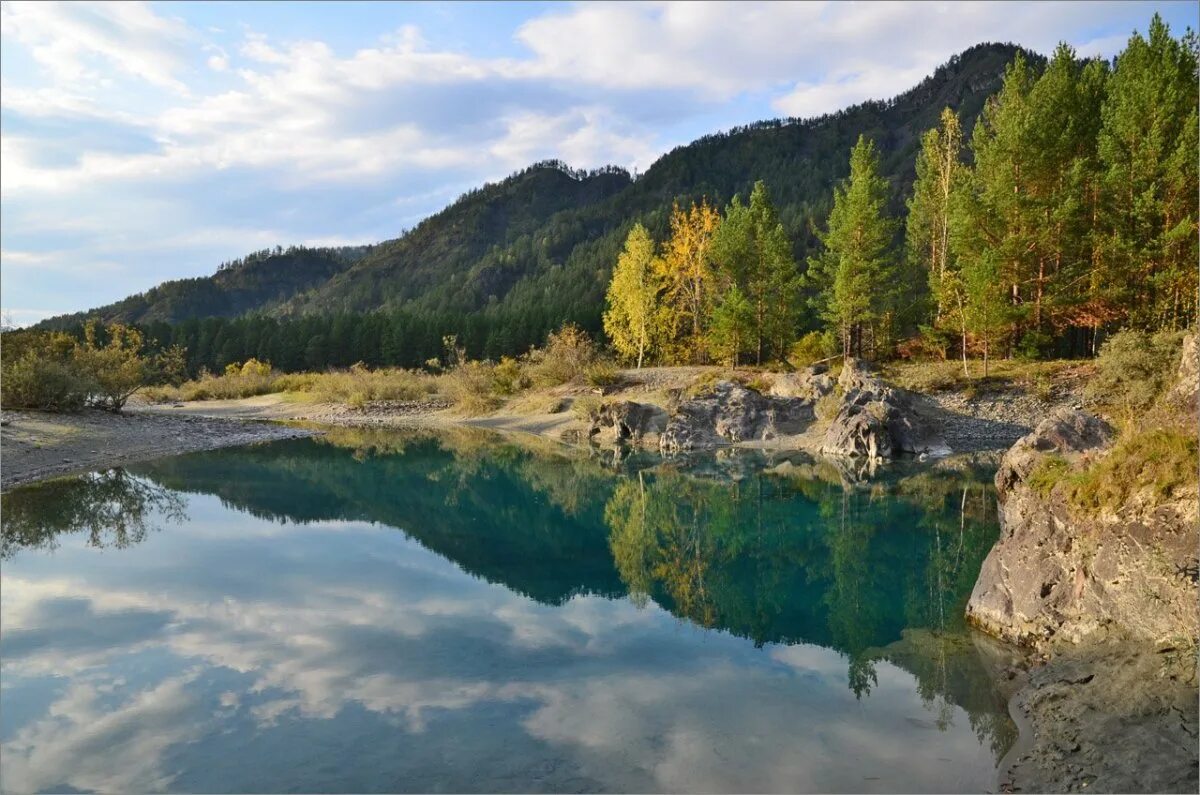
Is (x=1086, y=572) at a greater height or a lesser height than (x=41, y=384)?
lesser

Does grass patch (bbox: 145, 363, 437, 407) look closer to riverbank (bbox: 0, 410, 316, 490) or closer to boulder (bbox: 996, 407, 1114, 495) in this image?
riverbank (bbox: 0, 410, 316, 490)

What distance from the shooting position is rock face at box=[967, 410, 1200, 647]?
669cm

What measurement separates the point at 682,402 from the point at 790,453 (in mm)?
6665

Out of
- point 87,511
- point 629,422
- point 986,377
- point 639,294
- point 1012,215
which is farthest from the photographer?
point 639,294

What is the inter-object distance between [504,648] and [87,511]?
1470cm

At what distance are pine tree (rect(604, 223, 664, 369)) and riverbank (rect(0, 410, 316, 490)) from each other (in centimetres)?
2173

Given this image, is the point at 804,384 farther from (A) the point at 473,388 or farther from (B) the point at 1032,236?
(A) the point at 473,388

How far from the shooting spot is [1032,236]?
3266cm

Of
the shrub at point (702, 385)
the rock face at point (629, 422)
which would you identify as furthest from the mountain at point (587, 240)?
the rock face at point (629, 422)

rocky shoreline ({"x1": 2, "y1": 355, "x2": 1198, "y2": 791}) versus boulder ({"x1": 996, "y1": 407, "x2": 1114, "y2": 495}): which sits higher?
boulder ({"x1": 996, "y1": 407, "x2": 1114, "y2": 495})

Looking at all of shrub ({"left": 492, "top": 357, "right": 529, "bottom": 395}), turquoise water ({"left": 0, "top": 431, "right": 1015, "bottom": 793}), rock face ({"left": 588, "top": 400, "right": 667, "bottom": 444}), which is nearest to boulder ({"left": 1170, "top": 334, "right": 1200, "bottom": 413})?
turquoise water ({"left": 0, "top": 431, "right": 1015, "bottom": 793})

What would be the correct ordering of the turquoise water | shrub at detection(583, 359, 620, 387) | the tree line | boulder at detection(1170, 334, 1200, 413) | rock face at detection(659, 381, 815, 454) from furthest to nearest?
shrub at detection(583, 359, 620, 387), rock face at detection(659, 381, 815, 454), the tree line, boulder at detection(1170, 334, 1200, 413), the turquoise water

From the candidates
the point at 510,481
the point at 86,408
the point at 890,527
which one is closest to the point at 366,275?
the point at 86,408

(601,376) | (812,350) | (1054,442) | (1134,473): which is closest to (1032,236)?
(812,350)
